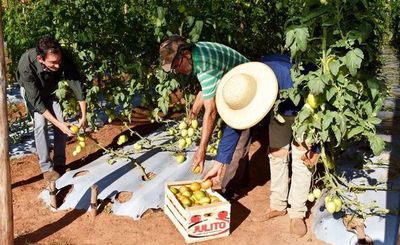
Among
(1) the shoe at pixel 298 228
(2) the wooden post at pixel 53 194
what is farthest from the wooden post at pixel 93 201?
(1) the shoe at pixel 298 228

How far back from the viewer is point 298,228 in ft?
11.2

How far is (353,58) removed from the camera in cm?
273

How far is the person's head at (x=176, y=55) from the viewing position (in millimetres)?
3357

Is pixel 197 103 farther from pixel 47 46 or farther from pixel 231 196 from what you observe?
pixel 47 46

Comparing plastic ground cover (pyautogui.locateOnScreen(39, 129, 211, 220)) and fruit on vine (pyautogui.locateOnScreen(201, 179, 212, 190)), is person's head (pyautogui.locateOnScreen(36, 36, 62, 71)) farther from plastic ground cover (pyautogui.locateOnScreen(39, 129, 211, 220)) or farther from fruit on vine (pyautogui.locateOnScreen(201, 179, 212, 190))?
fruit on vine (pyautogui.locateOnScreen(201, 179, 212, 190))

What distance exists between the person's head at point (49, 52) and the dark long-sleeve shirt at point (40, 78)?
19cm

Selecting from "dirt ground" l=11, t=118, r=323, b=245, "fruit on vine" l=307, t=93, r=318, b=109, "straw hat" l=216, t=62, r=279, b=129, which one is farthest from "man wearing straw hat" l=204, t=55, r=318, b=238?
"fruit on vine" l=307, t=93, r=318, b=109

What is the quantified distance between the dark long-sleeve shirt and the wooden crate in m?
1.61

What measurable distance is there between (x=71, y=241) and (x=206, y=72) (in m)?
Result: 1.73

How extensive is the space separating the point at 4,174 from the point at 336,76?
2.32 meters

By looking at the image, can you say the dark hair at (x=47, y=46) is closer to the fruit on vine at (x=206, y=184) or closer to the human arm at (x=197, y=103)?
the human arm at (x=197, y=103)

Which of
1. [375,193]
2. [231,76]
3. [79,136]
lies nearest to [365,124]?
[375,193]

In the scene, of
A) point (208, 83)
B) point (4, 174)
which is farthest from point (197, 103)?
point (4, 174)

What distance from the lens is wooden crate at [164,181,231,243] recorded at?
3.29 meters
